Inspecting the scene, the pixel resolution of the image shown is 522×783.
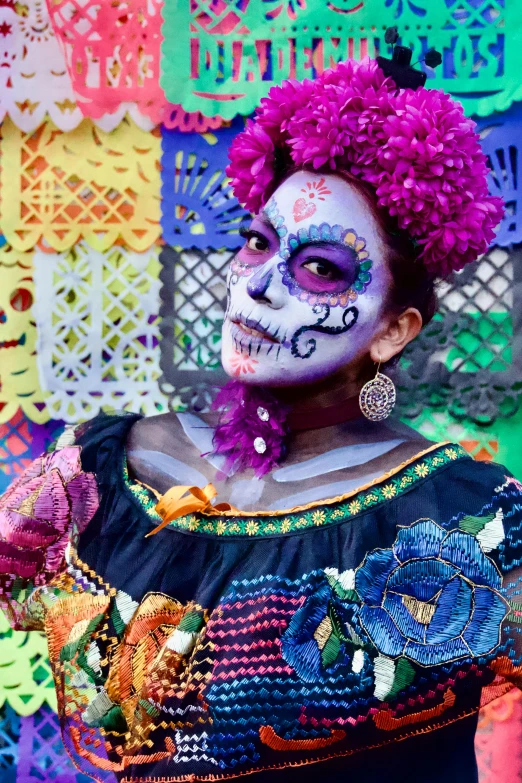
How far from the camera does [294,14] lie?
202cm

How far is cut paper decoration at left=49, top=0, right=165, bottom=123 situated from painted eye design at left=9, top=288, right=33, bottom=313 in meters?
0.36

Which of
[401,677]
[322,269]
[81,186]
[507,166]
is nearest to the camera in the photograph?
[401,677]

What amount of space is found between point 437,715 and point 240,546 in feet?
1.14

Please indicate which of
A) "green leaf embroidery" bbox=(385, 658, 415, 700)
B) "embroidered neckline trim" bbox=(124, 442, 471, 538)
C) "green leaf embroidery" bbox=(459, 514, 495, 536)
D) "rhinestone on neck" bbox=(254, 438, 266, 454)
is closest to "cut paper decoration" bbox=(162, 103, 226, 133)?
"rhinestone on neck" bbox=(254, 438, 266, 454)

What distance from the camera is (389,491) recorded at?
1528mm

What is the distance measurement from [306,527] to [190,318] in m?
0.69

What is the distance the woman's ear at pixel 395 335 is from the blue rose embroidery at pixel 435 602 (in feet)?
0.93

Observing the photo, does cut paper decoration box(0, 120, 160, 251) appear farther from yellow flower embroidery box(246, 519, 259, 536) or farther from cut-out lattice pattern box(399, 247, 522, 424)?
yellow flower embroidery box(246, 519, 259, 536)

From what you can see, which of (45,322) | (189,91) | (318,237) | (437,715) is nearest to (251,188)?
(318,237)

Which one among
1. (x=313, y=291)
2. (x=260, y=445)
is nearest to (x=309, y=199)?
(x=313, y=291)

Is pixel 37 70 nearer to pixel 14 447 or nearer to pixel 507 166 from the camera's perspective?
pixel 14 447

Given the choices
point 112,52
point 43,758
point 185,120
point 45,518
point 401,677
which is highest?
point 112,52

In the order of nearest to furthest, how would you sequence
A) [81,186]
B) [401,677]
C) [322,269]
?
[401,677] < [322,269] < [81,186]

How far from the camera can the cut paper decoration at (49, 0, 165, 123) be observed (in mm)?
2057
